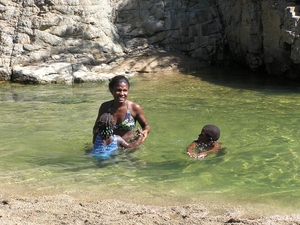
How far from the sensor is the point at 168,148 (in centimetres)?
610

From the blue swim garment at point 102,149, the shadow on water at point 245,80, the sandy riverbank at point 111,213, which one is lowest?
the sandy riverbank at point 111,213

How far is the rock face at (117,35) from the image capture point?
12086mm

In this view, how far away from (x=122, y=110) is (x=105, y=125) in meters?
0.54

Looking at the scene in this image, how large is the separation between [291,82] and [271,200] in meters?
7.43

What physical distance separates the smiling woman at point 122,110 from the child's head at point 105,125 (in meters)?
0.21

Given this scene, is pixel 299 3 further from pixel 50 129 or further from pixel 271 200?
pixel 271 200

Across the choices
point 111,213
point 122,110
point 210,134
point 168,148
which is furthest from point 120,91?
point 111,213

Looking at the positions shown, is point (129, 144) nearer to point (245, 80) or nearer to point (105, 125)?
point (105, 125)

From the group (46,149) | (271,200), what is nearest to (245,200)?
(271,200)

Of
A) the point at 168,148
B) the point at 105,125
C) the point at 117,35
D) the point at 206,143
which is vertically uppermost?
the point at 117,35

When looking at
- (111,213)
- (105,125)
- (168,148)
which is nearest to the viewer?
(111,213)

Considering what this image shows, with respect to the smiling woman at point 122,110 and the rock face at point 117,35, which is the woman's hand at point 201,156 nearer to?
the smiling woman at point 122,110

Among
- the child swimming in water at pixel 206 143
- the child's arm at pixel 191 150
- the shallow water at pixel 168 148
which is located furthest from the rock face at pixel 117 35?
the child's arm at pixel 191 150

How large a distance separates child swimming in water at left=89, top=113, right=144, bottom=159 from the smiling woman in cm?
20
